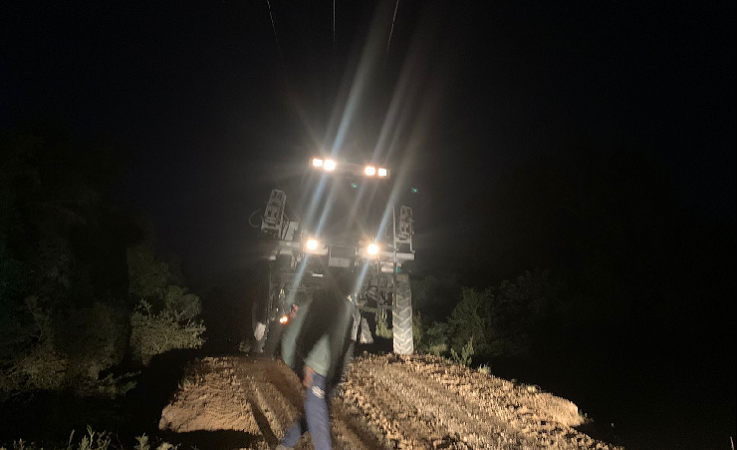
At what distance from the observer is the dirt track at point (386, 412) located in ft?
14.7

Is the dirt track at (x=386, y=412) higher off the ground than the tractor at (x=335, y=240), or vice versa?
the tractor at (x=335, y=240)

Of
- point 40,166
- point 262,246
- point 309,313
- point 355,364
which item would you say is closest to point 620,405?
point 355,364

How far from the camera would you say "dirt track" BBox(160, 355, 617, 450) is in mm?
4477

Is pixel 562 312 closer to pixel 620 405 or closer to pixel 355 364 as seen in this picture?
pixel 620 405

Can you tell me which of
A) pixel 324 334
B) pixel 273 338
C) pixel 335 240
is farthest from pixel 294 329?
pixel 273 338

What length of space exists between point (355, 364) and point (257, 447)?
3.11 metres

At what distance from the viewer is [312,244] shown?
8609mm

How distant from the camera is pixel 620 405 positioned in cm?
646

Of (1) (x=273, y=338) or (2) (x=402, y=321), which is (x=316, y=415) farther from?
(1) (x=273, y=338)

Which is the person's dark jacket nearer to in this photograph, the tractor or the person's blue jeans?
the person's blue jeans

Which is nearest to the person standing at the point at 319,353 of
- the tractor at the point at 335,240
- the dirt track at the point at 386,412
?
the dirt track at the point at 386,412

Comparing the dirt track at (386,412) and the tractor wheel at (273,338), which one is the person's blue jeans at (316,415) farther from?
the tractor wheel at (273,338)

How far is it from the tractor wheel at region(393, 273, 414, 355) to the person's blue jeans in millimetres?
4407

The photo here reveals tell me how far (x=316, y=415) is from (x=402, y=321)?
4780 millimetres
